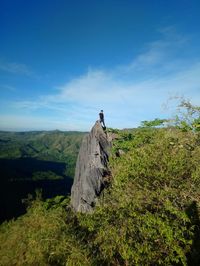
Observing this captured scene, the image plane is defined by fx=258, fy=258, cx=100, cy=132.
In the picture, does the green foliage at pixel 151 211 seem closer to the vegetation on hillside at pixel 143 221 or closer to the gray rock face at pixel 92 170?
the vegetation on hillside at pixel 143 221

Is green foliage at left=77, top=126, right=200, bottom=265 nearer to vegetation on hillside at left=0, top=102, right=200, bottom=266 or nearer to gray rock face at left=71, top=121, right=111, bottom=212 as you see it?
vegetation on hillside at left=0, top=102, right=200, bottom=266

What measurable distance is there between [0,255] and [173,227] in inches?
804

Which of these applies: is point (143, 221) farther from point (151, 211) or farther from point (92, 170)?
point (92, 170)

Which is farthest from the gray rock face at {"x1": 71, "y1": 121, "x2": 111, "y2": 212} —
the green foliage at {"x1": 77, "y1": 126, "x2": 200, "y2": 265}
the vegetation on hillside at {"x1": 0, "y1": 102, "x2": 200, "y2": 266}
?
the green foliage at {"x1": 77, "y1": 126, "x2": 200, "y2": 265}

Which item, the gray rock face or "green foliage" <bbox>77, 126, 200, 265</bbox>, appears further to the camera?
the gray rock face

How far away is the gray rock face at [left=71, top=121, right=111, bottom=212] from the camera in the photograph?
29906 mm

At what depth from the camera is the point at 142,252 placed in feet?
34.0

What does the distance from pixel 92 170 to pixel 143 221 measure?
2014 cm

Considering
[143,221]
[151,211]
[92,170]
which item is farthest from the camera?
[92,170]

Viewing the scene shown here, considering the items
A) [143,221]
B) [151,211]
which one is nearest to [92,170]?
[151,211]

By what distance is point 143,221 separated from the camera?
10.9 m

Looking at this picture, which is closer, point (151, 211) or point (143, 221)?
point (143, 221)

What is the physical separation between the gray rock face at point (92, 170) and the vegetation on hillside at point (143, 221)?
14253mm

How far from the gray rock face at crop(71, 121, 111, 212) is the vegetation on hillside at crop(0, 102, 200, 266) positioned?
14.3m
